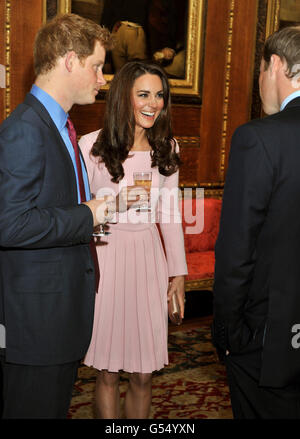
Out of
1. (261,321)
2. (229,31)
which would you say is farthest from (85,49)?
(229,31)

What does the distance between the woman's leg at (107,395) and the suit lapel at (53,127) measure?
4.32 ft

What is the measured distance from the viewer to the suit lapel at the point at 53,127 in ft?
6.63

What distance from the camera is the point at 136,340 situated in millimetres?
3043

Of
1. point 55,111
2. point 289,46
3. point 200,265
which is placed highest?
point 289,46

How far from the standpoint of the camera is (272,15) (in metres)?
6.84

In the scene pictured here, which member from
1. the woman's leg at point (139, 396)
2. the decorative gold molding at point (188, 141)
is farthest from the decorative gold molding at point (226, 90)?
the woman's leg at point (139, 396)

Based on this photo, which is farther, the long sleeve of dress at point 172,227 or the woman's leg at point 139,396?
the long sleeve of dress at point 172,227

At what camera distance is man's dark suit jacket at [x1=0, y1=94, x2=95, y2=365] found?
189cm

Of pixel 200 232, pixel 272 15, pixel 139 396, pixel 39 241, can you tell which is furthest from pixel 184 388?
pixel 272 15

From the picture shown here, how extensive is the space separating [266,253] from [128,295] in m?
1.20

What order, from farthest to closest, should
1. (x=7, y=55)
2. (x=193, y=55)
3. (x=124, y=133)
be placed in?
(x=193, y=55) < (x=7, y=55) < (x=124, y=133)

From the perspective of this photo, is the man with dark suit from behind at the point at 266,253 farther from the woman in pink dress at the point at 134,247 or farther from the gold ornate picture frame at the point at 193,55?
the gold ornate picture frame at the point at 193,55

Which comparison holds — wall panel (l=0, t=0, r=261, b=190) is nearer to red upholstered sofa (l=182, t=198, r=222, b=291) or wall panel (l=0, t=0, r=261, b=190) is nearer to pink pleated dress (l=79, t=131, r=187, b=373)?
red upholstered sofa (l=182, t=198, r=222, b=291)

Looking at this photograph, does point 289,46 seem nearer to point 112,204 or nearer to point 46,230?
point 112,204
